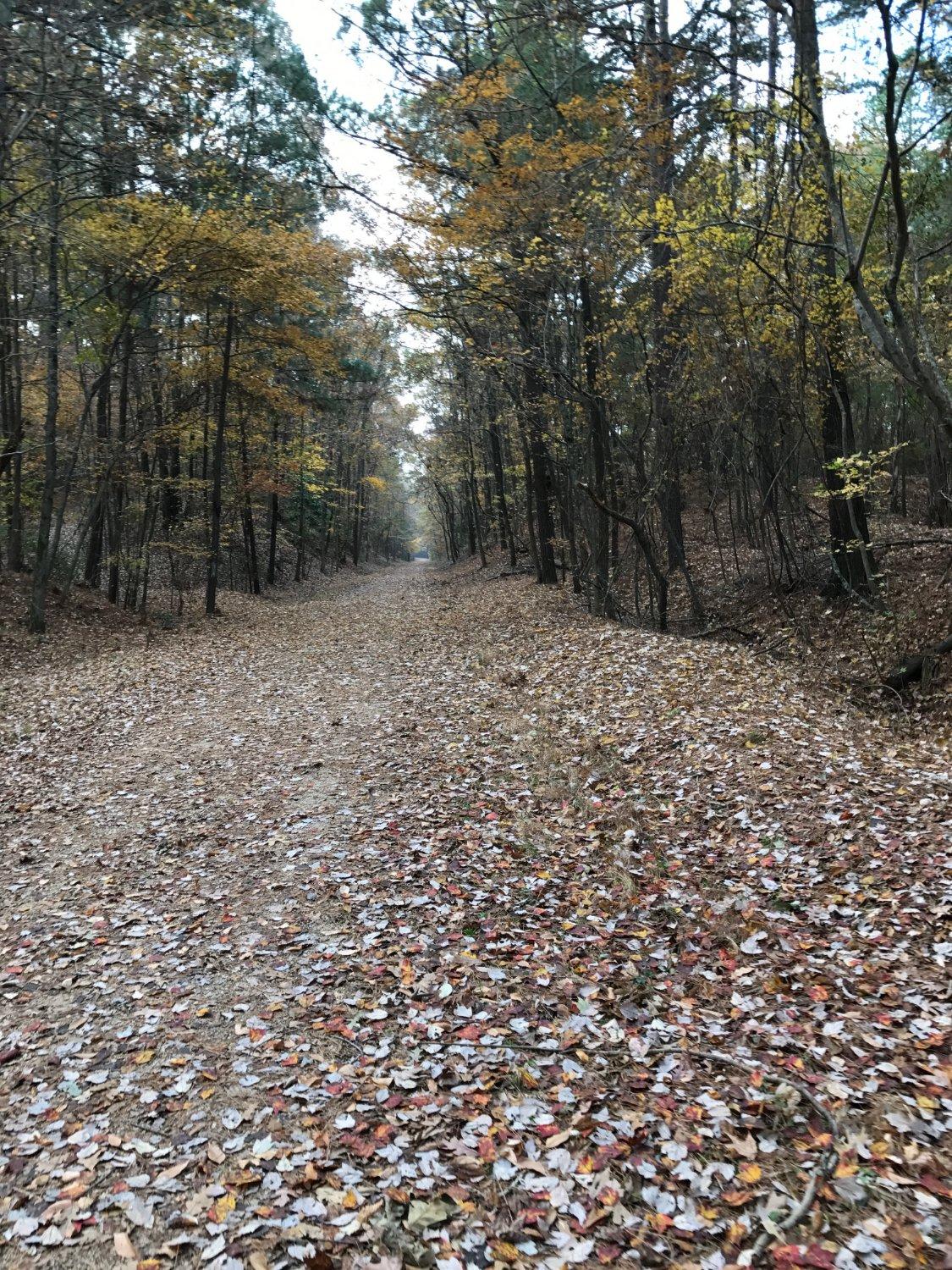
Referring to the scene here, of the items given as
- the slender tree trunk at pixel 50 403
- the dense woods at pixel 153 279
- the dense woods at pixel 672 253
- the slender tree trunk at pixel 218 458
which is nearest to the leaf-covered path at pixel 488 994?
the dense woods at pixel 672 253

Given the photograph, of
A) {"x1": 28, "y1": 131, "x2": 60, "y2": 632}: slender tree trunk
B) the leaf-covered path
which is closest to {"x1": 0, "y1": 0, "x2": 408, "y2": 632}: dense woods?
{"x1": 28, "y1": 131, "x2": 60, "y2": 632}: slender tree trunk

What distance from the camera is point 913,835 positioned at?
5.39 meters

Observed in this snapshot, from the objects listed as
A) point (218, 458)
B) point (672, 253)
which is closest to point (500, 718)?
point (672, 253)

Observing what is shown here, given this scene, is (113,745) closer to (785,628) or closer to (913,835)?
(913,835)

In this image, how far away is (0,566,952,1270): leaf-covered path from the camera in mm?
2965

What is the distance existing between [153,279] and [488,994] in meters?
15.9

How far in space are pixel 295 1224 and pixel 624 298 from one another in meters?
14.2

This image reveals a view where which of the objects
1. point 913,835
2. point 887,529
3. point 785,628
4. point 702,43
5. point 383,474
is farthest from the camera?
point 383,474

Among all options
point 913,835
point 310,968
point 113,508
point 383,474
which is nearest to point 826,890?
point 913,835

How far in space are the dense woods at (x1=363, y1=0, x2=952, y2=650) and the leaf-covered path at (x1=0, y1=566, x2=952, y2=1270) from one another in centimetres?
422

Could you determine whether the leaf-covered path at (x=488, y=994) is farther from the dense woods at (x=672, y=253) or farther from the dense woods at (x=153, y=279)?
the dense woods at (x=153, y=279)

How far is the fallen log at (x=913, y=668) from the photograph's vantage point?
9.71 metres

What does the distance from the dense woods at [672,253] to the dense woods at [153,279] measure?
9.43 feet

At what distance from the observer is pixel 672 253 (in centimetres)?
1322
